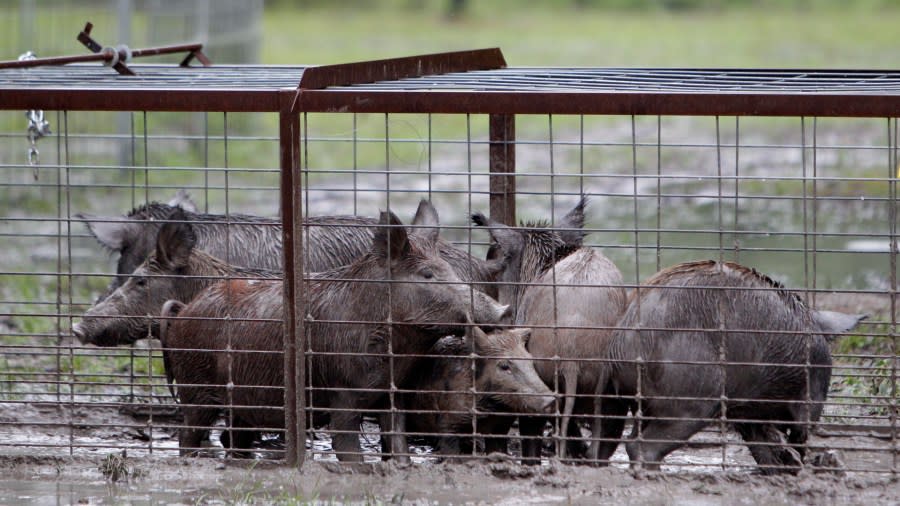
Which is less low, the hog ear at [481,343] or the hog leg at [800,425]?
the hog ear at [481,343]

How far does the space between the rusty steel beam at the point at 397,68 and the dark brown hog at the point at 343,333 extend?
2.35ft

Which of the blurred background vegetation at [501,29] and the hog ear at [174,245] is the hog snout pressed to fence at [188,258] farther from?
the blurred background vegetation at [501,29]

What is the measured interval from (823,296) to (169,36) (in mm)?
10721

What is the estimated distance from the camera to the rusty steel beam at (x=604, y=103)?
5395 mm

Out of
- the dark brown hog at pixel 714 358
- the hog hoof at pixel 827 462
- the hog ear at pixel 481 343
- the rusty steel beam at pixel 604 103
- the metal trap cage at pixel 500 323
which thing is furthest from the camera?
the hog ear at pixel 481 343

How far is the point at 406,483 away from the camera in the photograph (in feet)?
18.8

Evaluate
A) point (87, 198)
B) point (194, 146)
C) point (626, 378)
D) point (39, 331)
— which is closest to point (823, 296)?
point (626, 378)

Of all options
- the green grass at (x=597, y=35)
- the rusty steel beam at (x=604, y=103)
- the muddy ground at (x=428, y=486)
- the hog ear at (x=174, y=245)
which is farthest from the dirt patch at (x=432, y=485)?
the green grass at (x=597, y=35)

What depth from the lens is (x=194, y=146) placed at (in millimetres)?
17547

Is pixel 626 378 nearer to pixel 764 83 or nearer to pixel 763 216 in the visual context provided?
pixel 764 83

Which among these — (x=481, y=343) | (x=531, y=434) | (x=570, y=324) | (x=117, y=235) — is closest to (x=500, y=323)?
(x=481, y=343)

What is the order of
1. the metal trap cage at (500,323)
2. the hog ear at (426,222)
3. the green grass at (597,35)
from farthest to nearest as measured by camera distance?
the green grass at (597,35)
the hog ear at (426,222)
the metal trap cage at (500,323)

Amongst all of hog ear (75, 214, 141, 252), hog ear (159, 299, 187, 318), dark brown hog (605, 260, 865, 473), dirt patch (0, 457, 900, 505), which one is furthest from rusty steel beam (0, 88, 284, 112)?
hog ear (75, 214, 141, 252)

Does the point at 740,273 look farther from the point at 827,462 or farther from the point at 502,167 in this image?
the point at 502,167
